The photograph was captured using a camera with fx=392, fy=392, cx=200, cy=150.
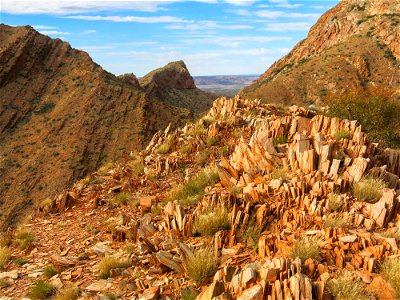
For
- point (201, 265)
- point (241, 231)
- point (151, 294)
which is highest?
point (241, 231)

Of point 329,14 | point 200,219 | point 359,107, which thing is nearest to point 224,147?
point 200,219

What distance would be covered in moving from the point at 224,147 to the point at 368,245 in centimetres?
860

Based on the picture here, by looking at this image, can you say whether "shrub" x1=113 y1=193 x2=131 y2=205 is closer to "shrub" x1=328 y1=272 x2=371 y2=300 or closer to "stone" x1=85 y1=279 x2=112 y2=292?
"stone" x1=85 y1=279 x2=112 y2=292

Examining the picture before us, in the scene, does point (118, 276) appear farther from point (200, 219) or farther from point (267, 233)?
point (267, 233)

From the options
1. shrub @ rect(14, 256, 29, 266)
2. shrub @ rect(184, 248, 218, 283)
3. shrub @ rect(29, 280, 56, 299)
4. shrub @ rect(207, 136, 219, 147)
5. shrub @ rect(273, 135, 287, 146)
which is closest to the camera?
shrub @ rect(184, 248, 218, 283)

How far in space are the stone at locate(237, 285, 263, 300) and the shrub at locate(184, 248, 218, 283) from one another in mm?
1194

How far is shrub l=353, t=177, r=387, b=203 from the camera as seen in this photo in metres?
9.16

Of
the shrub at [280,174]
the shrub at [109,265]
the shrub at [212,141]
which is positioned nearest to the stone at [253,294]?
the shrub at [109,265]

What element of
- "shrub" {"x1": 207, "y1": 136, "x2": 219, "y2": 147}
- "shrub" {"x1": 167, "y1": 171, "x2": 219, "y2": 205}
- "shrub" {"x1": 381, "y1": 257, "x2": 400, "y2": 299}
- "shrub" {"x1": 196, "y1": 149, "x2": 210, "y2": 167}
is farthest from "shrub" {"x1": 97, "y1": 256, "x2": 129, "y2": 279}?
"shrub" {"x1": 207, "y1": 136, "x2": 219, "y2": 147}

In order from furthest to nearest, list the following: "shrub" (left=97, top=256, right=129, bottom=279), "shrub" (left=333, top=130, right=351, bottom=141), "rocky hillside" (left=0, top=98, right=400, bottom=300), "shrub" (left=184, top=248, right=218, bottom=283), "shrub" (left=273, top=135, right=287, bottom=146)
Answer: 1. "shrub" (left=273, top=135, right=287, bottom=146)
2. "shrub" (left=333, top=130, right=351, bottom=141)
3. "shrub" (left=97, top=256, right=129, bottom=279)
4. "shrub" (left=184, top=248, right=218, bottom=283)
5. "rocky hillside" (left=0, top=98, right=400, bottom=300)

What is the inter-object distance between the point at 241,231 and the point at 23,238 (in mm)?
6932

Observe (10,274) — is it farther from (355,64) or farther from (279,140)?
(355,64)

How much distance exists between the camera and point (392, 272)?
639 centimetres

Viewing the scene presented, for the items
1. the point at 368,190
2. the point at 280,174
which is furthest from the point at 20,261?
the point at 368,190
